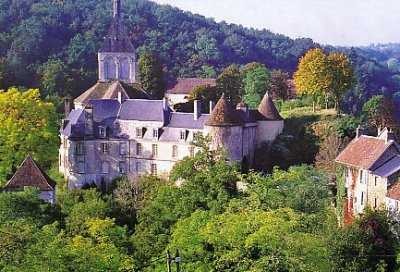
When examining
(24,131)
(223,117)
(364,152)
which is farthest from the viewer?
(24,131)

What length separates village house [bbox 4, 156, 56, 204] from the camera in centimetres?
4544

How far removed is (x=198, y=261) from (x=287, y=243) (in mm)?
4464

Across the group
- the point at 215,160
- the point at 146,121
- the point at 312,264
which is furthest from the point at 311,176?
the point at 146,121

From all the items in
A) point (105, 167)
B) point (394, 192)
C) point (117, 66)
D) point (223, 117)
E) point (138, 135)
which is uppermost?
point (117, 66)

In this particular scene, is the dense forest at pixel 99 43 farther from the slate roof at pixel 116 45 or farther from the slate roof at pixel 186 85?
the slate roof at pixel 186 85

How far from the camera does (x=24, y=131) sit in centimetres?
5412

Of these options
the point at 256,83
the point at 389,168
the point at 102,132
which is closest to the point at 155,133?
the point at 102,132

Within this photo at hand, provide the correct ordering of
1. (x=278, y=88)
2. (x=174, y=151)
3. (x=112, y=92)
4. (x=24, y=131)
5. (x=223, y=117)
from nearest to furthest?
(x=223, y=117)
(x=174, y=151)
(x=24, y=131)
(x=112, y=92)
(x=278, y=88)

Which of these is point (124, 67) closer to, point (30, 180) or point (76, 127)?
point (76, 127)

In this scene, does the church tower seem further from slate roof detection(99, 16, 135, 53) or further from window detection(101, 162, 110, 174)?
window detection(101, 162, 110, 174)

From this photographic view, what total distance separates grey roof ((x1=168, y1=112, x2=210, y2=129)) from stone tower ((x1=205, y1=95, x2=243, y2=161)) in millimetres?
1309

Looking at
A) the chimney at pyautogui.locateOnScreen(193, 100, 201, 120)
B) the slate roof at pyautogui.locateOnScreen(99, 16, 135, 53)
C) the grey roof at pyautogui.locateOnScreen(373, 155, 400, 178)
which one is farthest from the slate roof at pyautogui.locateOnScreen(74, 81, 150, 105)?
the grey roof at pyautogui.locateOnScreen(373, 155, 400, 178)

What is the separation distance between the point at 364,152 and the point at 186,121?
1398 cm

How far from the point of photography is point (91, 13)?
11694cm
